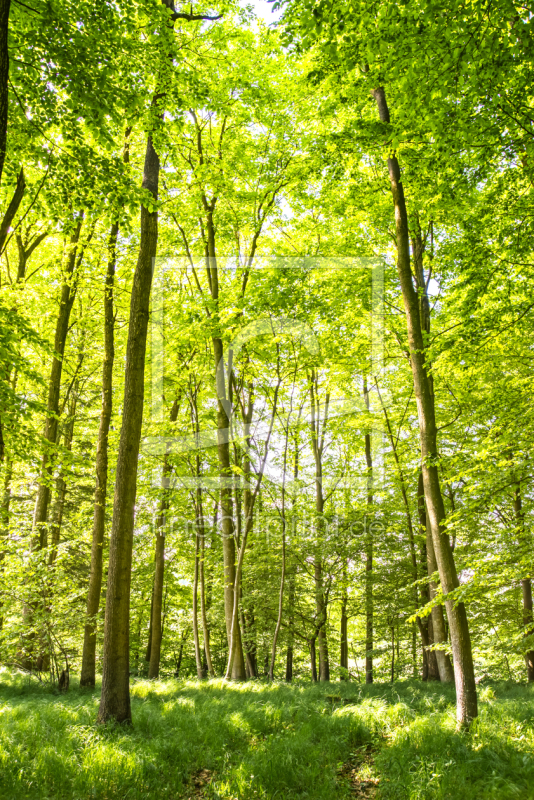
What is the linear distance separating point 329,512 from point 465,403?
537 cm

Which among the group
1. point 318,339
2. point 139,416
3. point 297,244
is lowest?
point 139,416

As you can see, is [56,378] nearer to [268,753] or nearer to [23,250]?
[23,250]

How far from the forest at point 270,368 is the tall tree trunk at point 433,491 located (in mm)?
37

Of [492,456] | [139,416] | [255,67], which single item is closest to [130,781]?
[139,416]

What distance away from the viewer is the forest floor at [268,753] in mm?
4113

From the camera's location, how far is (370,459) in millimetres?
18297

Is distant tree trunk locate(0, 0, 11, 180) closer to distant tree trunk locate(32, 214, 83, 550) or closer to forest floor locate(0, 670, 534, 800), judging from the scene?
forest floor locate(0, 670, 534, 800)

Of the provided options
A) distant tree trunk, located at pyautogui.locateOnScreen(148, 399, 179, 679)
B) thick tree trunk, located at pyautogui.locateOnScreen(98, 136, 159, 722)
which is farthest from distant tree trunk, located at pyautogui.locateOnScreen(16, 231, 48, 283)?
thick tree trunk, located at pyautogui.locateOnScreen(98, 136, 159, 722)

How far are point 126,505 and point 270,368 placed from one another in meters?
6.50

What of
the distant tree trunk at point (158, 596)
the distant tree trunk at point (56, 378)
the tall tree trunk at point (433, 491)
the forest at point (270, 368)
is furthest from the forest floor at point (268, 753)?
the distant tree trunk at point (158, 596)

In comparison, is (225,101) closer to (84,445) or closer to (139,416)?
(139,416)

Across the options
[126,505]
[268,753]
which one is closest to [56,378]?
[126,505]

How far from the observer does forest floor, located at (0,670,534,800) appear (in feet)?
13.5

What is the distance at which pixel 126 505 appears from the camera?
21.9 feet
